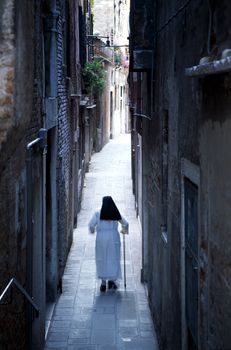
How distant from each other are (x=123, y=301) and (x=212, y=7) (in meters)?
6.77

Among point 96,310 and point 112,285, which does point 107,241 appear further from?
point 96,310

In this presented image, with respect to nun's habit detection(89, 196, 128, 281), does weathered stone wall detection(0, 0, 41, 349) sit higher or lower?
higher

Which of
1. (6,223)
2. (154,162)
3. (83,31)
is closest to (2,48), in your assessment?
(6,223)

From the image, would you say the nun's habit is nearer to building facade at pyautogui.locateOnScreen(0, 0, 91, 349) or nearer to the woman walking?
the woman walking

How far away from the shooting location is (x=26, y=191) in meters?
6.38

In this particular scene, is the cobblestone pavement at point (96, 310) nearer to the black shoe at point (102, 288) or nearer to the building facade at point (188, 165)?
the black shoe at point (102, 288)

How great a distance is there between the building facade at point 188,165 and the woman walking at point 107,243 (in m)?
1.19

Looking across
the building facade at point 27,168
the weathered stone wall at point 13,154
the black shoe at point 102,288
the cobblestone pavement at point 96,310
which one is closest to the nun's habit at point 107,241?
the black shoe at point 102,288

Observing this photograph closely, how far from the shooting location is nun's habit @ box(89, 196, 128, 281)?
10.8 meters

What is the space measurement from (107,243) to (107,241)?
0.04 metres

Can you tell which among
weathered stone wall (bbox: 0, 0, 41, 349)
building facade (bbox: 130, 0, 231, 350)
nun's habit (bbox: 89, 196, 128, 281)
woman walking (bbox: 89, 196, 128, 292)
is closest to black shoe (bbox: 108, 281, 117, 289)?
woman walking (bbox: 89, 196, 128, 292)

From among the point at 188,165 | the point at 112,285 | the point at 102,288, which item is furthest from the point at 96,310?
the point at 188,165

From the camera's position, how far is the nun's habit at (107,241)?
10.8 metres

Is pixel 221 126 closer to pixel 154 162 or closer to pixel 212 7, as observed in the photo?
pixel 212 7
